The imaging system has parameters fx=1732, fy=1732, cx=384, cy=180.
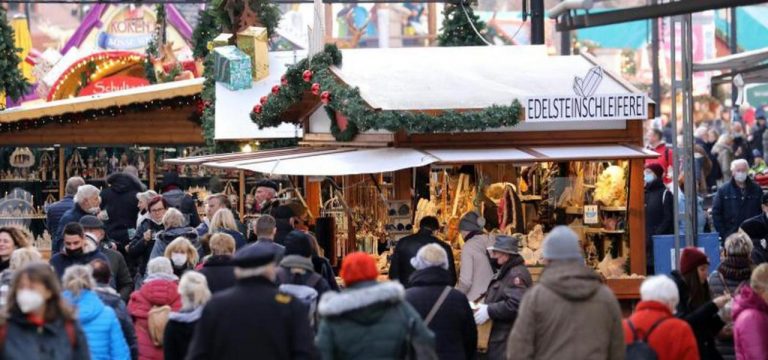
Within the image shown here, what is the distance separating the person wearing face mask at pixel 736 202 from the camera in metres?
20.4

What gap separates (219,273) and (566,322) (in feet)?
12.7

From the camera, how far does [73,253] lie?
13.4m

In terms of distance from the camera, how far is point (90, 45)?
56625 millimetres

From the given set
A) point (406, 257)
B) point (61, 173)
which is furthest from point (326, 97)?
point (61, 173)

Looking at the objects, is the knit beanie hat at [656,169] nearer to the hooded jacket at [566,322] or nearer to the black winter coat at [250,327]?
the hooded jacket at [566,322]

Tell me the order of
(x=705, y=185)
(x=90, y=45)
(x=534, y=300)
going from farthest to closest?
(x=90, y=45), (x=705, y=185), (x=534, y=300)

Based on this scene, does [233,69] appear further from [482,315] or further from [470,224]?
[482,315]

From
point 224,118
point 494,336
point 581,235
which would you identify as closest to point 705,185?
point 224,118

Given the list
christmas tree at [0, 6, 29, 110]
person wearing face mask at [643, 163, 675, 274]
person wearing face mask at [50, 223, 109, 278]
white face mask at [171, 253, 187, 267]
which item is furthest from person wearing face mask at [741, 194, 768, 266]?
christmas tree at [0, 6, 29, 110]

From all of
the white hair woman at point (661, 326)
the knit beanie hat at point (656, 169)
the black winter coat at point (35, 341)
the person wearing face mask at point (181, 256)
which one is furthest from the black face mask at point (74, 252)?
the knit beanie hat at point (656, 169)

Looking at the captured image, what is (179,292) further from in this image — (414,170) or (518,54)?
(518,54)

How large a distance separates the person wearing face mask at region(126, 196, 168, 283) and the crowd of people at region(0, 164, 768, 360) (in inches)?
33.6

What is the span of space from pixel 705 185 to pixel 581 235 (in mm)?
10252

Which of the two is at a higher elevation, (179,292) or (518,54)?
(518,54)
